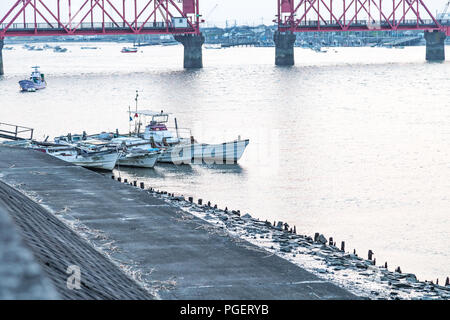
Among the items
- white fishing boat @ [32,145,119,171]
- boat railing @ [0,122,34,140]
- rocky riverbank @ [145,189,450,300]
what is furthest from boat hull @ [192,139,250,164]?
rocky riverbank @ [145,189,450,300]

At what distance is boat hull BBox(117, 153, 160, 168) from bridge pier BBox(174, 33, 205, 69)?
131 metres

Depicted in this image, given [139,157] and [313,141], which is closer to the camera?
[139,157]

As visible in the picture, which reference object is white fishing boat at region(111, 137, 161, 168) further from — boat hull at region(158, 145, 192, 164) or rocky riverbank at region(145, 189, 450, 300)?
rocky riverbank at region(145, 189, 450, 300)

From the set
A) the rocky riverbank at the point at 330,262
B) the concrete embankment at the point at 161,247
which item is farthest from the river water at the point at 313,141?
the concrete embankment at the point at 161,247

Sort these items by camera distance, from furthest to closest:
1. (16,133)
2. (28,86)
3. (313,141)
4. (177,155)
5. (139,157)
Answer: (28,86) < (313,141) < (16,133) < (177,155) < (139,157)

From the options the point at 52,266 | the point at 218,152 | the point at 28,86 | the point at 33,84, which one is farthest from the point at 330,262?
the point at 33,84

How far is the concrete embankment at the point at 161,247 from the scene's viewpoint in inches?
815

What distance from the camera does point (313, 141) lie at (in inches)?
2933

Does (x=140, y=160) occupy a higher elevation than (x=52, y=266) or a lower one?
lower

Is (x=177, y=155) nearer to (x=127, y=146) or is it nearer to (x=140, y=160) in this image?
(x=140, y=160)

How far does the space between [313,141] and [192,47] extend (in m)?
118

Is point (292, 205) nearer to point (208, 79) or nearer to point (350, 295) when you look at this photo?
point (350, 295)

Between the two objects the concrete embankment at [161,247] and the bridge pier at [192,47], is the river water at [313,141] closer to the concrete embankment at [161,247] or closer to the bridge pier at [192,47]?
the concrete embankment at [161,247]

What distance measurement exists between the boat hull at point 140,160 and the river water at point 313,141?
56 cm
